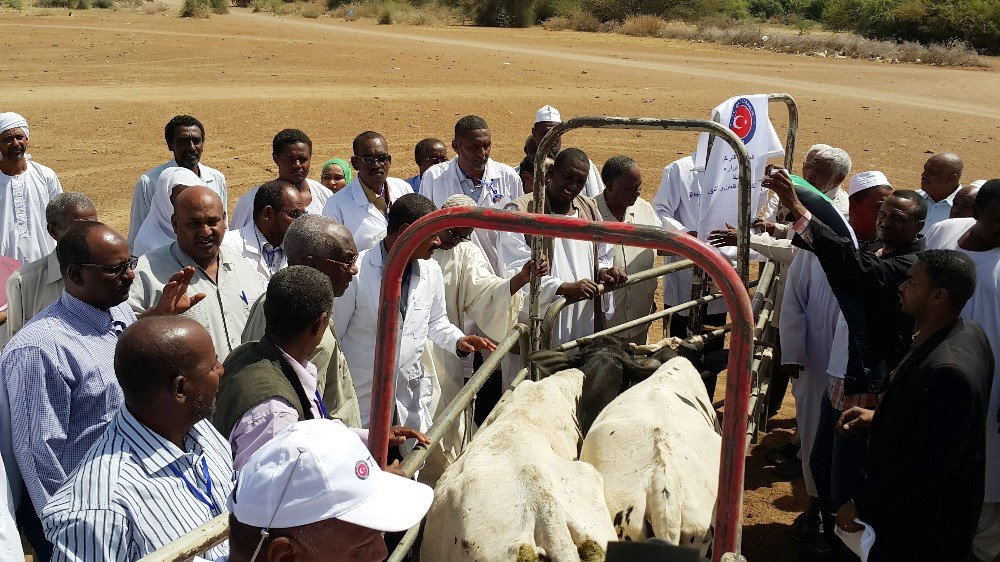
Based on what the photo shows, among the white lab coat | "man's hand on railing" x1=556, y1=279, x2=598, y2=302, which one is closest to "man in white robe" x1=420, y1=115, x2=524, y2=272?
"man's hand on railing" x1=556, y1=279, x2=598, y2=302

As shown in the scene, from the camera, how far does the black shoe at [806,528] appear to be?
540 centimetres

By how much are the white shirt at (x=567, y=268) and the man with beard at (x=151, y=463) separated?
9.49ft

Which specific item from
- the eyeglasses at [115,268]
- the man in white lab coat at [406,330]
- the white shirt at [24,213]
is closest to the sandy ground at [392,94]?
the man in white lab coat at [406,330]

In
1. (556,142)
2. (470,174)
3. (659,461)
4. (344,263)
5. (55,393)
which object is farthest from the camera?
(556,142)

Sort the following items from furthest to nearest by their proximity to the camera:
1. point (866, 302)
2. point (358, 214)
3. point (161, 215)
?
point (358, 214) → point (161, 215) → point (866, 302)

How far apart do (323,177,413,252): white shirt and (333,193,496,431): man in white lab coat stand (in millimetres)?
1404

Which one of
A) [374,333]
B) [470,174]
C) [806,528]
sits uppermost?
[470,174]

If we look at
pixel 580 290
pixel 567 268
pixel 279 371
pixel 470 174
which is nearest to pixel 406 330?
pixel 580 290

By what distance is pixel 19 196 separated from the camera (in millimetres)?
6488

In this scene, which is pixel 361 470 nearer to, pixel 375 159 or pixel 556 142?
pixel 375 159

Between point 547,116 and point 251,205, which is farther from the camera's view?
point 547,116

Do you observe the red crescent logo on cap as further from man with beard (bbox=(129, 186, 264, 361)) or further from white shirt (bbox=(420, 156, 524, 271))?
white shirt (bbox=(420, 156, 524, 271))

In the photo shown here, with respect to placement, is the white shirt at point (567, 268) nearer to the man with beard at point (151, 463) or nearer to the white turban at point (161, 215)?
the white turban at point (161, 215)

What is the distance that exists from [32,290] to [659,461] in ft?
10.8
